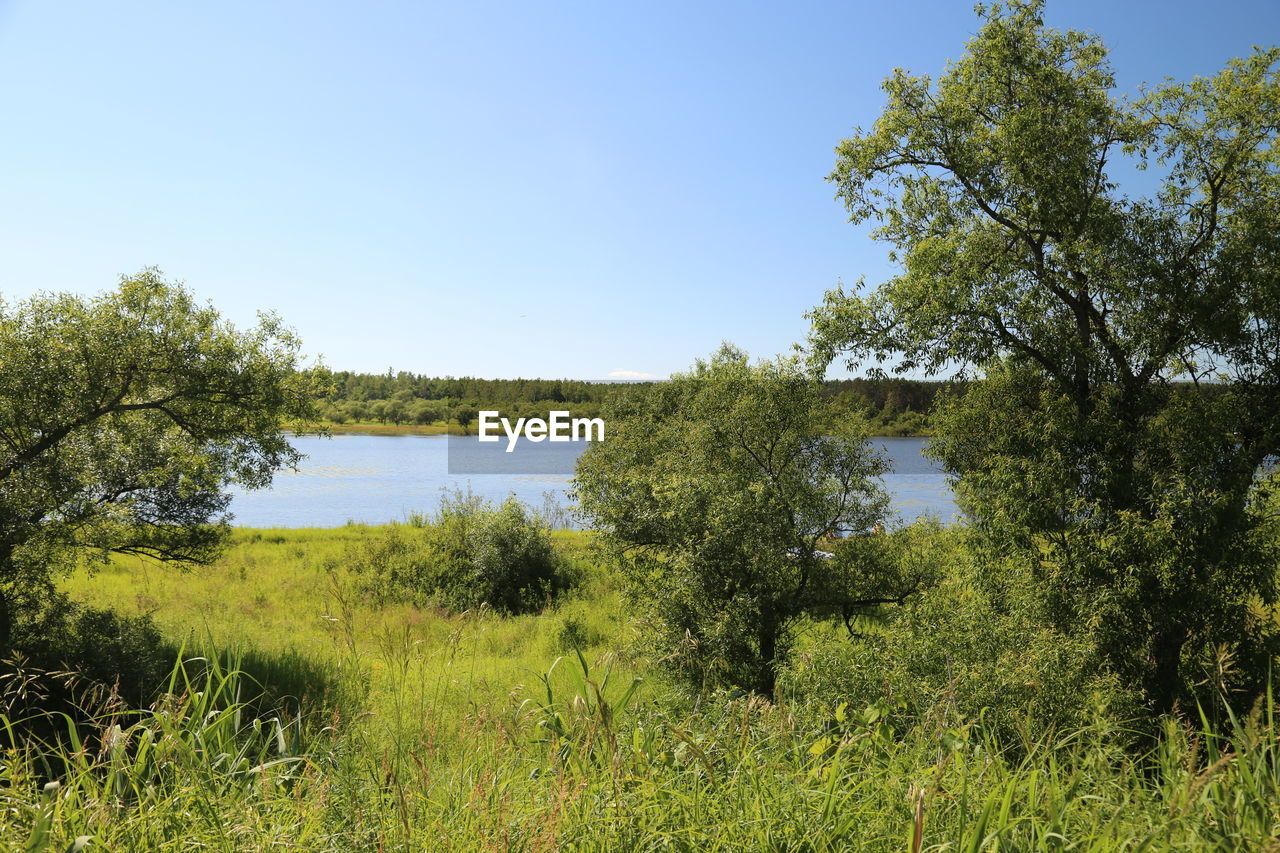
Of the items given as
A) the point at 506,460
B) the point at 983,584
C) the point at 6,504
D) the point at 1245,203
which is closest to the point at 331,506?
the point at 506,460

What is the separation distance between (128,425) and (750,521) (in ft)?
42.7

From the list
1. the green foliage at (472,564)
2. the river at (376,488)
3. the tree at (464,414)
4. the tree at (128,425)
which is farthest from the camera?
the tree at (464,414)

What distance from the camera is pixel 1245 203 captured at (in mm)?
11984

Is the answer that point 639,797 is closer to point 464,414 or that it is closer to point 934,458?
point 934,458

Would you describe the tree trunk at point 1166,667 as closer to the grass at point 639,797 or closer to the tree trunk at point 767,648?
the tree trunk at point 767,648

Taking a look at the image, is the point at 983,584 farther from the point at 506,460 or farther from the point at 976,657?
the point at 506,460

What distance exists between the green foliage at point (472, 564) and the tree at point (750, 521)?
36.1ft

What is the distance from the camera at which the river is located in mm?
43750

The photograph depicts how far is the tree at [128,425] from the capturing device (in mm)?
12875

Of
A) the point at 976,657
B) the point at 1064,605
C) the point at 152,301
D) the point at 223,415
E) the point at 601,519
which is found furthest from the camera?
the point at 601,519

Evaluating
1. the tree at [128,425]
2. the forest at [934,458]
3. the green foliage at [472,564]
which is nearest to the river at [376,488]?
the green foliage at [472,564]

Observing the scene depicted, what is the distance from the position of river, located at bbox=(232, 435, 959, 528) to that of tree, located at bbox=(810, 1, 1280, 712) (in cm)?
674

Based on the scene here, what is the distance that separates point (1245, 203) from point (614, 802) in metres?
14.5

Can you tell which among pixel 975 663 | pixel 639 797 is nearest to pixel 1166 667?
pixel 975 663
